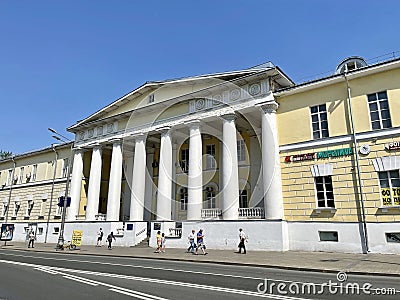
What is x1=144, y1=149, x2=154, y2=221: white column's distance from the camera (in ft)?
99.2

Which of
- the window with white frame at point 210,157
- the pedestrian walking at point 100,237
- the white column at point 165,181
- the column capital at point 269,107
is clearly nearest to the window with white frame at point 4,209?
the pedestrian walking at point 100,237

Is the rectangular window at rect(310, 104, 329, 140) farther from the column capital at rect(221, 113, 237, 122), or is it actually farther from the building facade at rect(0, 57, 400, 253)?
the column capital at rect(221, 113, 237, 122)

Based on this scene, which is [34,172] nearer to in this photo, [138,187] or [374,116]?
[138,187]

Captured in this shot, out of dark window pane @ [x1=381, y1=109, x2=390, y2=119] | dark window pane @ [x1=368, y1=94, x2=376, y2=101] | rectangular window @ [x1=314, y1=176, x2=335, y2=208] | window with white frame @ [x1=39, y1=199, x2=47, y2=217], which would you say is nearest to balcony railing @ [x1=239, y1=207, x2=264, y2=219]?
rectangular window @ [x1=314, y1=176, x2=335, y2=208]

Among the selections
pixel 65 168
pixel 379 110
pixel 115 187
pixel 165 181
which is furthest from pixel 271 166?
pixel 65 168

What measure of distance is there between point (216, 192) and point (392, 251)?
46.4 ft

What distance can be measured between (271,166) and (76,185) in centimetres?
2107

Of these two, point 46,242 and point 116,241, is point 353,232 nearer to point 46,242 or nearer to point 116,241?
point 116,241

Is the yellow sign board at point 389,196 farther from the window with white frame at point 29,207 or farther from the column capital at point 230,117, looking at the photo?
the window with white frame at point 29,207

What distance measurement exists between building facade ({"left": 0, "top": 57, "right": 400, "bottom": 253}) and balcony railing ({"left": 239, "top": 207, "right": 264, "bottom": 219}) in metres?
0.09

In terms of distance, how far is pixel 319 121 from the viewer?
19.9 m

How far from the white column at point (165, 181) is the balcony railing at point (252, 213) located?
20.1ft

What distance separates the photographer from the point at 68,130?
113 feet

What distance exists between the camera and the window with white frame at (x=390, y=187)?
648 inches
